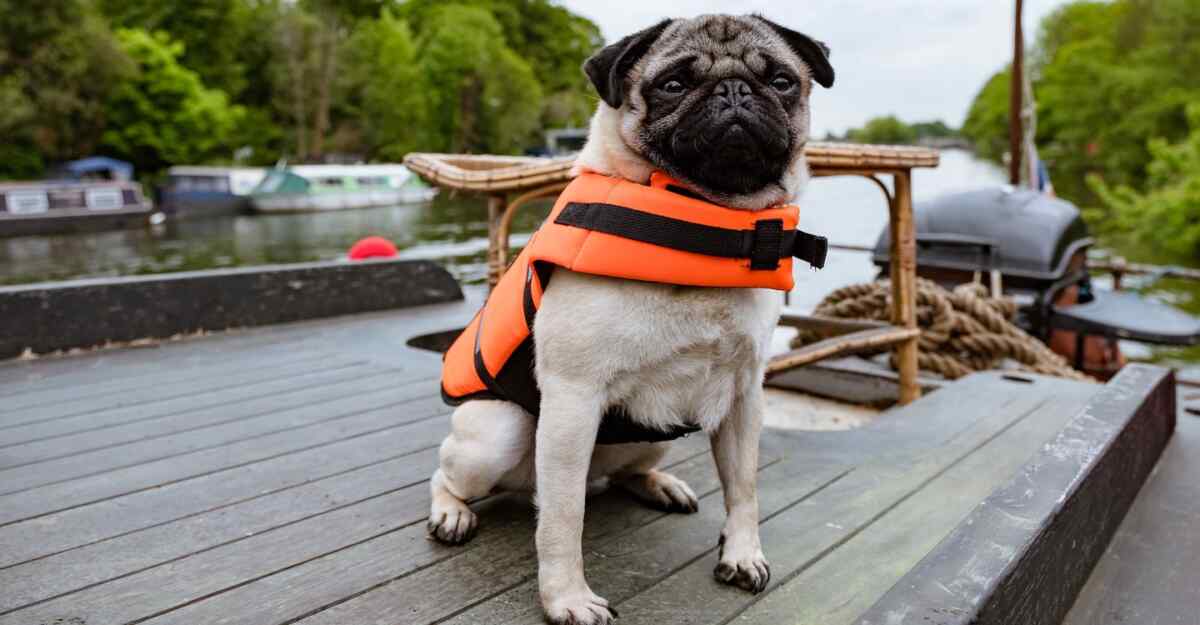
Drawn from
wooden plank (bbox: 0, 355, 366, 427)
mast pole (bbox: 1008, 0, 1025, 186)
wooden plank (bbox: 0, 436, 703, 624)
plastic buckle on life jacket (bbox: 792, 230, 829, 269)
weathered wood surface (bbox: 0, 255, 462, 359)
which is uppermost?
mast pole (bbox: 1008, 0, 1025, 186)

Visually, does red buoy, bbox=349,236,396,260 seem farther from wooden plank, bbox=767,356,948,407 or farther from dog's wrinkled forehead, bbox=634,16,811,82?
dog's wrinkled forehead, bbox=634,16,811,82

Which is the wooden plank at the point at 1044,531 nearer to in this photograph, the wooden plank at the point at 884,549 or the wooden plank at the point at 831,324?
the wooden plank at the point at 884,549

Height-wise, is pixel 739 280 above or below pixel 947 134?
below

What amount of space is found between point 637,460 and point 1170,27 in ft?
116

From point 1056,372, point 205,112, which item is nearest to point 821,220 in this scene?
point 1056,372

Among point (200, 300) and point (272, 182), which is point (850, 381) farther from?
point (272, 182)

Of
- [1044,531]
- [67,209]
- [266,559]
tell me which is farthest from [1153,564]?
[67,209]

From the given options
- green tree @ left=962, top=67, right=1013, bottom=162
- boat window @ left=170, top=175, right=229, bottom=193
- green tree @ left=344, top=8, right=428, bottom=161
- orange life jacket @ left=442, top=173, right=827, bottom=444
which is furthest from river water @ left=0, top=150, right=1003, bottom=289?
green tree @ left=962, top=67, right=1013, bottom=162

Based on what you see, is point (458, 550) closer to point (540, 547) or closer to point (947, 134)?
point (540, 547)

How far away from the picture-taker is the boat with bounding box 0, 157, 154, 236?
2525 cm

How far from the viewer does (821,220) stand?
2300 cm

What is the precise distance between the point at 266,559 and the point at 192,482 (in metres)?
0.66

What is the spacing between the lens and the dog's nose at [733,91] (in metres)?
1.60

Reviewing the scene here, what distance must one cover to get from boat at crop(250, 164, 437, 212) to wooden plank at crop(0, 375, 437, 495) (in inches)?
1158
